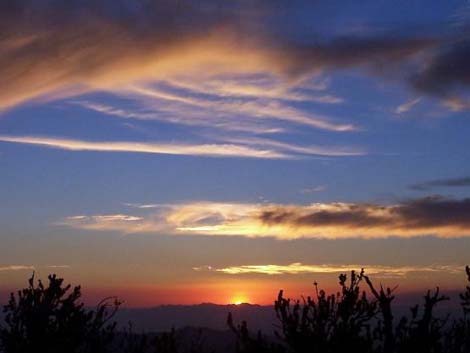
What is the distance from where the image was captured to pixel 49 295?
22.2 metres

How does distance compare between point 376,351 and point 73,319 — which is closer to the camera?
point 376,351

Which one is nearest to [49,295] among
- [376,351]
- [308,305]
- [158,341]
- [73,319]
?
[73,319]

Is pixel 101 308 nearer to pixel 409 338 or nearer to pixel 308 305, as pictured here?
pixel 308 305

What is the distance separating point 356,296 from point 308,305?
1225 millimetres

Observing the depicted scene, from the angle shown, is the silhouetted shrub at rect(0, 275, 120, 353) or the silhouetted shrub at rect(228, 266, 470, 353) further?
the silhouetted shrub at rect(0, 275, 120, 353)

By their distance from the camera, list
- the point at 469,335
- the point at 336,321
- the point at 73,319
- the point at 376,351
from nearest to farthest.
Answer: the point at 376,351
the point at 336,321
the point at 469,335
the point at 73,319

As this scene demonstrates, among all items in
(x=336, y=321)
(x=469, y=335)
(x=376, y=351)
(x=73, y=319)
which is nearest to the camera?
(x=376, y=351)

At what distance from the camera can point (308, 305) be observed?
15.0 metres

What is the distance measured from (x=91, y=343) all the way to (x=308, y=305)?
10586 millimetres

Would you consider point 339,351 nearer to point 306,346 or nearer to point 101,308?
point 306,346

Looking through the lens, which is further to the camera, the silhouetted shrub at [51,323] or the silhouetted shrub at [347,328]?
the silhouetted shrub at [51,323]

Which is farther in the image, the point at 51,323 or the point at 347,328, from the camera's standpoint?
the point at 51,323

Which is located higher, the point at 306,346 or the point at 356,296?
the point at 356,296

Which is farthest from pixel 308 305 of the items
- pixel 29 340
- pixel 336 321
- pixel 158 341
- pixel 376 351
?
pixel 29 340
